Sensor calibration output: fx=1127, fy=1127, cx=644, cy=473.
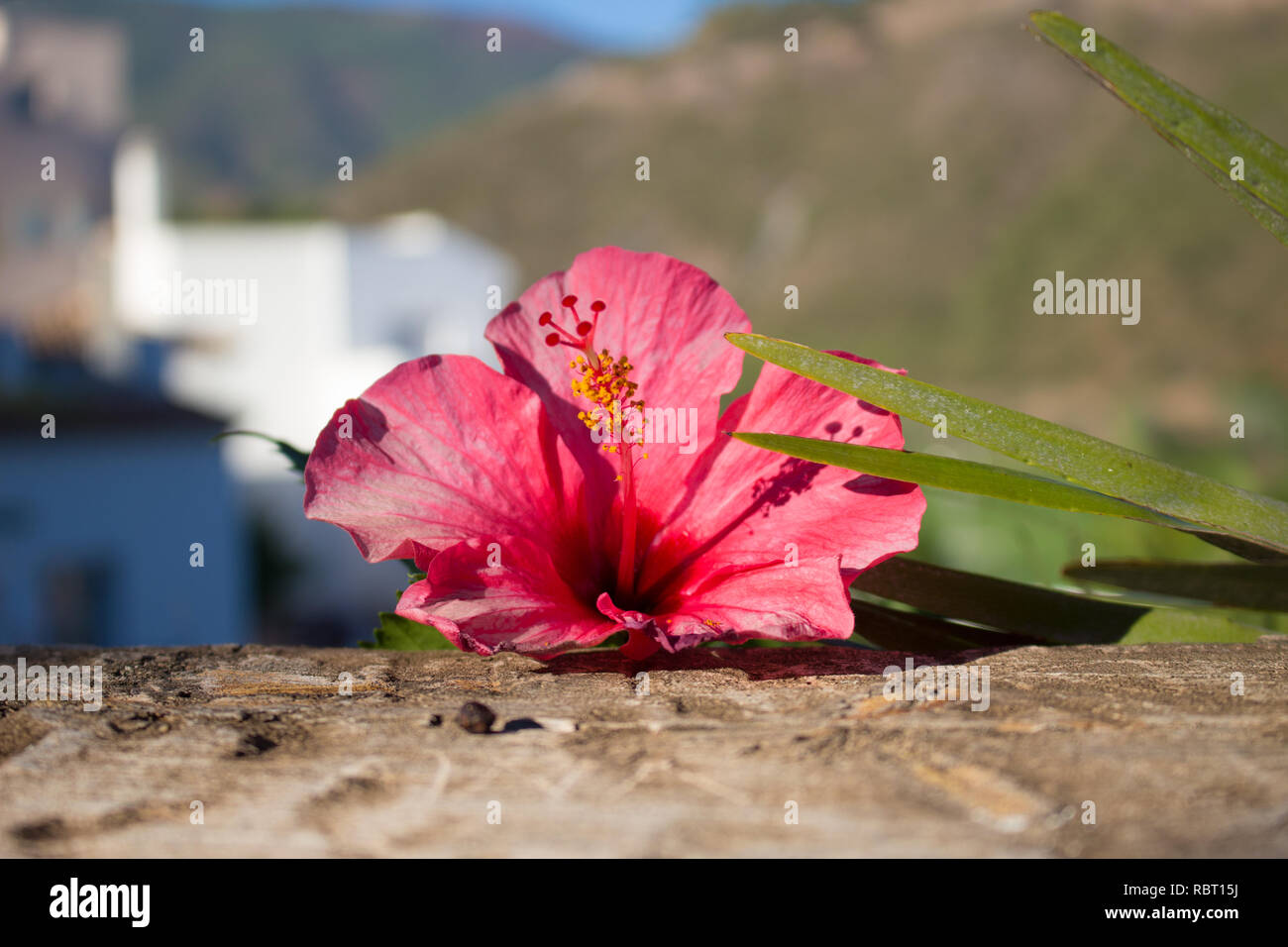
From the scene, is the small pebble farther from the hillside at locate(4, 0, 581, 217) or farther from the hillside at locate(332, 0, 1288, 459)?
the hillside at locate(4, 0, 581, 217)

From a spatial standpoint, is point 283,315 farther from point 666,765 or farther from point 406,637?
point 666,765

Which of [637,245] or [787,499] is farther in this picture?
[637,245]

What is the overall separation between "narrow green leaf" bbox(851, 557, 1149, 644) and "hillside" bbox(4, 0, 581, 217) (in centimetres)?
9759

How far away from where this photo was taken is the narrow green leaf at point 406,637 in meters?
1.16

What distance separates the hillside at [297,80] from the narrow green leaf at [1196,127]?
97.6m

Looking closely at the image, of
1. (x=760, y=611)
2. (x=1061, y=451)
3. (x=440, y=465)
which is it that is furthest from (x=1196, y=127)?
(x=440, y=465)

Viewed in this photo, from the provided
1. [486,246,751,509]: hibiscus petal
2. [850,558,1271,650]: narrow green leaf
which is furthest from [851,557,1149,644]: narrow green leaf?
[486,246,751,509]: hibiscus petal

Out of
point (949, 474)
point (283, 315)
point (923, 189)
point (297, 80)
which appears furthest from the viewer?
point (297, 80)

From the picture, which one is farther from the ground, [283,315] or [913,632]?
[283,315]

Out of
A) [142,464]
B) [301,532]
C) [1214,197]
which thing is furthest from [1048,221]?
[142,464]

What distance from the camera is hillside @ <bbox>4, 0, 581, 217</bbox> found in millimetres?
102812

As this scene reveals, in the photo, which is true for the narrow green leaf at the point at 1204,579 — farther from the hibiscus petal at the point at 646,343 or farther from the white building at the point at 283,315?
the white building at the point at 283,315

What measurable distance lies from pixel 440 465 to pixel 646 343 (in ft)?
0.80

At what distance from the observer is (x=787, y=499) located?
1.06 metres
